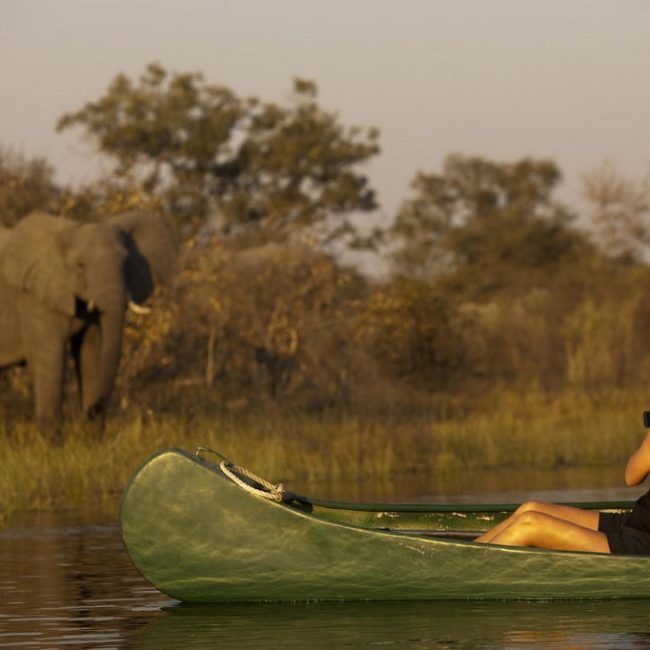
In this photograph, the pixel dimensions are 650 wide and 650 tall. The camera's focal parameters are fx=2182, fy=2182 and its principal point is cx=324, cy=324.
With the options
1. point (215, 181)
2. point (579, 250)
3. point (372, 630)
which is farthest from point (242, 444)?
point (579, 250)

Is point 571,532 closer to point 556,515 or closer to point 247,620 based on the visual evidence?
point 556,515

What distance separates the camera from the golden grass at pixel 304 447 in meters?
17.7

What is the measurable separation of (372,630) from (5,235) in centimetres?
1301

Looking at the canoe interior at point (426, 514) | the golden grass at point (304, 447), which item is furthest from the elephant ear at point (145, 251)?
the canoe interior at point (426, 514)

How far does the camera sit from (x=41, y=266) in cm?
2219

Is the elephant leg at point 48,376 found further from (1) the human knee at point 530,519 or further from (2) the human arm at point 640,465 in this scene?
(2) the human arm at point 640,465

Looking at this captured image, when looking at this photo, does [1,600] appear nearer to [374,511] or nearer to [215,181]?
[374,511]

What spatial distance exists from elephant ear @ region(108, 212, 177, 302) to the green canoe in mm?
11946

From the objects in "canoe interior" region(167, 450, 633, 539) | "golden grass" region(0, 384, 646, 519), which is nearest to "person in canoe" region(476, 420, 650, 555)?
"canoe interior" region(167, 450, 633, 539)

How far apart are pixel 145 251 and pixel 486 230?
2191 cm

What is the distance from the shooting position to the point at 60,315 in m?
22.5

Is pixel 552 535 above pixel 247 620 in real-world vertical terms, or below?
above

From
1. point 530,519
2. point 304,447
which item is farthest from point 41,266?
point 530,519

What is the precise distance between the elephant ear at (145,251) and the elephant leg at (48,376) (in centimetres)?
124
